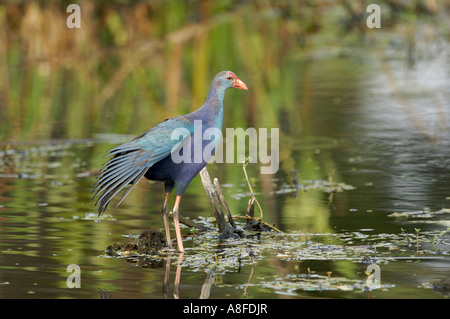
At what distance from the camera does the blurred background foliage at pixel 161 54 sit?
13.9 metres

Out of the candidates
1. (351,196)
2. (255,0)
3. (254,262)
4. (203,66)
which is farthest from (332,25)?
(254,262)

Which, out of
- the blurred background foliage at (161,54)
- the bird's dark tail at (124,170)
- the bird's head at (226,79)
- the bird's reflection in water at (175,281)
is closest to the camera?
the bird's reflection in water at (175,281)

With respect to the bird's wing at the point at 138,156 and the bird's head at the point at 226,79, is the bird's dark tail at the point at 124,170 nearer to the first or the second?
the bird's wing at the point at 138,156

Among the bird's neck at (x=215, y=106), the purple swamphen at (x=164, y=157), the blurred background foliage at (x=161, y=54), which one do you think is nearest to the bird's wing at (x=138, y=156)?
the purple swamphen at (x=164, y=157)

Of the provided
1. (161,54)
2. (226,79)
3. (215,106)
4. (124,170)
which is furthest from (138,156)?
(161,54)

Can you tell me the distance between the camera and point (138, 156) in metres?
6.52

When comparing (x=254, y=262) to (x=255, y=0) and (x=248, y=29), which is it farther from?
(x=255, y=0)

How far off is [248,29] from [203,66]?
6343mm

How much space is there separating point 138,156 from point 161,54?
1522cm

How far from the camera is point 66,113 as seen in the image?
1422cm

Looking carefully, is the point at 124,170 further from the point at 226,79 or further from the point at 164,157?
the point at 226,79

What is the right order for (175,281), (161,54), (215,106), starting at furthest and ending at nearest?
(161,54) → (215,106) → (175,281)

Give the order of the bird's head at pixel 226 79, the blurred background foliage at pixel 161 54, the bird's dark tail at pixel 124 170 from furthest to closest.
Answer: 1. the blurred background foliage at pixel 161 54
2. the bird's head at pixel 226 79
3. the bird's dark tail at pixel 124 170

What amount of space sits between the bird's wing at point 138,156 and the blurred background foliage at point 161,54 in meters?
5.50
